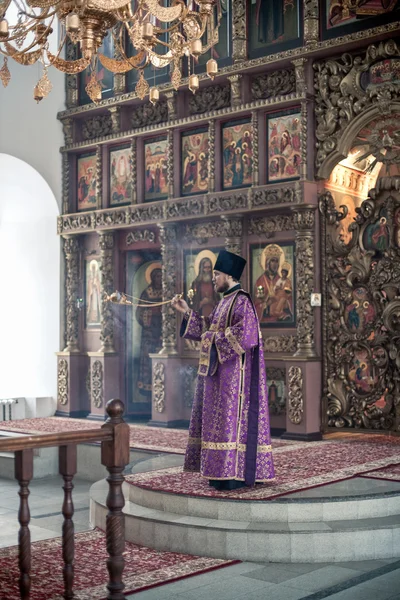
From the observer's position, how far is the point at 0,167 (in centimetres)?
1409

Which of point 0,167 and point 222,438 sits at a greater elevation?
point 0,167

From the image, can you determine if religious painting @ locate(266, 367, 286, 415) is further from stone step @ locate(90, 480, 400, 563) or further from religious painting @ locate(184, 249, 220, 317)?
stone step @ locate(90, 480, 400, 563)

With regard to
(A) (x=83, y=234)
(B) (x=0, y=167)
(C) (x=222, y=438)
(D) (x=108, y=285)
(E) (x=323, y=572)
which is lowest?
(E) (x=323, y=572)

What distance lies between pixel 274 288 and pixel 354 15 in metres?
3.34

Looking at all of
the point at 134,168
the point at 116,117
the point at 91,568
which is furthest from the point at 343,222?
the point at 91,568

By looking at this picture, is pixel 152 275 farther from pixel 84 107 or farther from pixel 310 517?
pixel 310 517

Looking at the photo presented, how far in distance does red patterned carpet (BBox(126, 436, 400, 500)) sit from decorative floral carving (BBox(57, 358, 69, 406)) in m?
4.81

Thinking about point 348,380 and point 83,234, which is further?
point 83,234

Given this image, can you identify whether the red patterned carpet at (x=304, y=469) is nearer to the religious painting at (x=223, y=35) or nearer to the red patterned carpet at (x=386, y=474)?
the red patterned carpet at (x=386, y=474)

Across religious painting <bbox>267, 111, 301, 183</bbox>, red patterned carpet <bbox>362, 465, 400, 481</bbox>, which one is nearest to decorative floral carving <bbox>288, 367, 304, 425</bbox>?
religious painting <bbox>267, 111, 301, 183</bbox>

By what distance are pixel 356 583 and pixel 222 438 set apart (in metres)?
1.62

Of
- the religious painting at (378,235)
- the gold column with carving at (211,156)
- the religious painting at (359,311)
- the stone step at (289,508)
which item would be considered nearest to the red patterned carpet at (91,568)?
the stone step at (289,508)

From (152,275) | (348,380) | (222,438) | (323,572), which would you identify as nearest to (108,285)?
(152,275)

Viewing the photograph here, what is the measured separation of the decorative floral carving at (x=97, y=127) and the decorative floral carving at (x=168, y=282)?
6.82 feet
